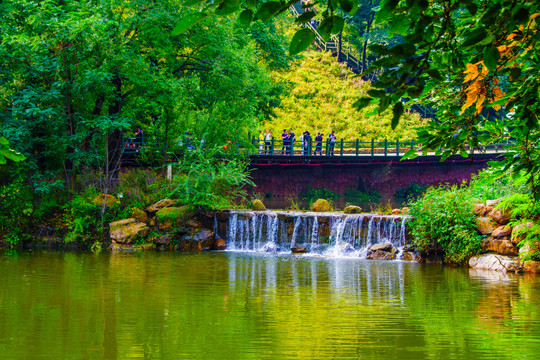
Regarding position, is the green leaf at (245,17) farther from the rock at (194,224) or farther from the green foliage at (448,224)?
the rock at (194,224)

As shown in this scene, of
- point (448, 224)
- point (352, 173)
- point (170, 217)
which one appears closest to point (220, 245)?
point (170, 217)

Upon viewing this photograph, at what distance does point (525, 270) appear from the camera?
1565cm

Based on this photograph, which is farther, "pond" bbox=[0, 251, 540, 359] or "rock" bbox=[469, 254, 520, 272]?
"rock" bbox=[469, 254, 520, 272]

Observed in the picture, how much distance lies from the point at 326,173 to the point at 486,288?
25.2 metres

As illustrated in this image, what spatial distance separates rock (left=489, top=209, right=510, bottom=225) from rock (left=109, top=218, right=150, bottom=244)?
447 inches

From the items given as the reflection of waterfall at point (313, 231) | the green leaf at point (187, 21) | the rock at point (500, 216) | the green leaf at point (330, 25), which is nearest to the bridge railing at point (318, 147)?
the reflection of waterfall at point (313, 231)

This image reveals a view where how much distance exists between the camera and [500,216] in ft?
55.1

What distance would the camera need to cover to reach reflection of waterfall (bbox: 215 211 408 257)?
68.9 ft

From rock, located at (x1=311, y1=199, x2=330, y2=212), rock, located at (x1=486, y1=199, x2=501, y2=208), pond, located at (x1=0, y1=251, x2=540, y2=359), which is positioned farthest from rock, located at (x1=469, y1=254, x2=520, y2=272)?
rock, located at (x1=311, y1=199, x2=330, y2=212)

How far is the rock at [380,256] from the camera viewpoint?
19.5 meters

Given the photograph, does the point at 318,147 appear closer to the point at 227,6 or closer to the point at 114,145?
the point at 114,145

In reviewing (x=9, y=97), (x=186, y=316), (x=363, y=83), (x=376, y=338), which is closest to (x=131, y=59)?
(x=9, y=97)

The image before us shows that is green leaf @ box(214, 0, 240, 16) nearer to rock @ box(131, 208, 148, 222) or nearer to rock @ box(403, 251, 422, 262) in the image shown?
rock @ box(403, 251, 422, 262)

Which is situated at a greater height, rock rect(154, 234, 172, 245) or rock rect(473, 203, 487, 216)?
rock rect(473, 203, 487, 216)
